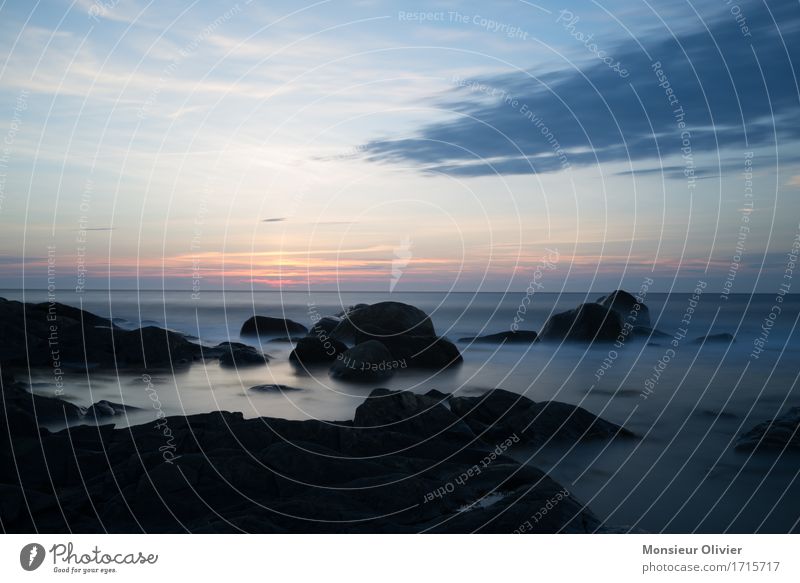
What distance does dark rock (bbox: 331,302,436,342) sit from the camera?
22859mm

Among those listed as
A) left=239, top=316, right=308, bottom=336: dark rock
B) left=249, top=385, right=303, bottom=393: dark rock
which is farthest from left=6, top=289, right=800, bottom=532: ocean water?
left=239, top=316, right=308, bottom=336: dark rock

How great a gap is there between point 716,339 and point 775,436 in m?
22.0

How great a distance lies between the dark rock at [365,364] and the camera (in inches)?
793

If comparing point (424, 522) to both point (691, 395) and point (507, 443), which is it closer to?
point (507, 443)

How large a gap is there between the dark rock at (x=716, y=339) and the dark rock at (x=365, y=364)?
60.8ft

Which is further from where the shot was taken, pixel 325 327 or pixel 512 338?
pixel 512 338

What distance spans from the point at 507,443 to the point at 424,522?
13.8ft

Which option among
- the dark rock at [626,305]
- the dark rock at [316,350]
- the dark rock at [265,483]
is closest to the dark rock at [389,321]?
the dark rock at [316,350]

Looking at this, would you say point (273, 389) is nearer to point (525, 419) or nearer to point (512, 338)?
point (525, 419)

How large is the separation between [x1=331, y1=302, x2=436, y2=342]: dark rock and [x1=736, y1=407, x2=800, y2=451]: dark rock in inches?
404

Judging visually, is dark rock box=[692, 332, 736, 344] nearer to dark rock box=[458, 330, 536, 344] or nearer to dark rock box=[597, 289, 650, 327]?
dark rock box=[597, 289, 650, 327]

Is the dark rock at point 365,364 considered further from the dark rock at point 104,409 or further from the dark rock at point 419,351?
the dark rock at point 104,409

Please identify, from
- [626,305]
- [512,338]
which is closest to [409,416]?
[512,338]

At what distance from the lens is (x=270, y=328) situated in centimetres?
3491
